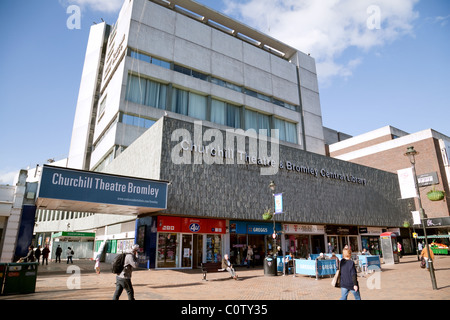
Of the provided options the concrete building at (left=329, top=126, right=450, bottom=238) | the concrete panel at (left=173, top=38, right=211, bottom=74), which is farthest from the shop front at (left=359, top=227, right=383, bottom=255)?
the concrete panel at (left=173, top=38, right=211, bottom=74)

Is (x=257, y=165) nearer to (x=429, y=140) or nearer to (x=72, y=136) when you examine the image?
(x=429, y=140)

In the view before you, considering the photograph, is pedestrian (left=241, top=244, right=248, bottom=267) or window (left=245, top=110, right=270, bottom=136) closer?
pedestrian (left=241, top=244, right=248, bottom=267)

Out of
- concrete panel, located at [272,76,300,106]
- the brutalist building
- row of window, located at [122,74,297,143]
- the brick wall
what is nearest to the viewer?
the brutalist building

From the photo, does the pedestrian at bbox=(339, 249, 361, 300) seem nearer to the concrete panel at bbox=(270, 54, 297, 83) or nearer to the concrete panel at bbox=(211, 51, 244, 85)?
the concrete panel at bbox=(211, 51, 244, 85)

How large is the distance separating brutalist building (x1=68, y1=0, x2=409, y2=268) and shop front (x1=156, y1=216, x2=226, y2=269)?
0.07 meters

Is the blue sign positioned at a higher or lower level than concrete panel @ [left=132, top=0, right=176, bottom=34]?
lower

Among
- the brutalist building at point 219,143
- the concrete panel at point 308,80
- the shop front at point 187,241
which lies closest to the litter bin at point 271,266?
the brutalist building at point 219,143

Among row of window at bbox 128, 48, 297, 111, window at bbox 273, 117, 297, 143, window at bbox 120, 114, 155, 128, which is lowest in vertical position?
window at bbox 120, 114, 155, 128

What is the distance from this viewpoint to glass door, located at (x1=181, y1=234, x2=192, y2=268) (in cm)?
2080

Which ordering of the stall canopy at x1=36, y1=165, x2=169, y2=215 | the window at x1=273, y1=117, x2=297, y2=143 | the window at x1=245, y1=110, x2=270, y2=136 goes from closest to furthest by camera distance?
the stall canopy at x1=36, y1=165, x2=169, y2=215
the window at x1=245, y1=110, x2=270, y2=136
the window at x1=273, y1=117, x2=297, y2=143

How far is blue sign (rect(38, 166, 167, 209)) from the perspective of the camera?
14.6 meters

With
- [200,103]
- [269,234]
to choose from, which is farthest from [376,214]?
[200,103]

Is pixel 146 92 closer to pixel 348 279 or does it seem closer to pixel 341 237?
pixel 341 237

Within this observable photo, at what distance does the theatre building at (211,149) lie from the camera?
20.1 m
